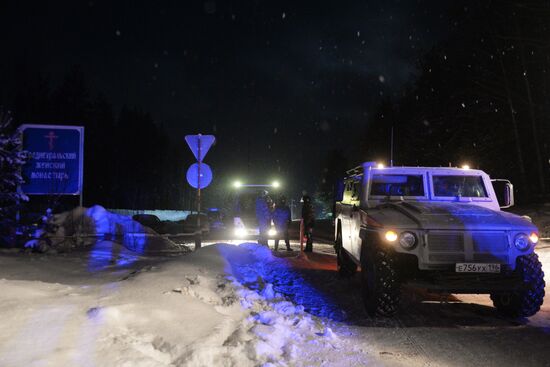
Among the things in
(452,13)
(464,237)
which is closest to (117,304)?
(464,237)

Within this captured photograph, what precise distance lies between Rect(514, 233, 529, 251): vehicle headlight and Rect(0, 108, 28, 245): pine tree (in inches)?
461

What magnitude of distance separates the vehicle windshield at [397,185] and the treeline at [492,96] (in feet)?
43.3

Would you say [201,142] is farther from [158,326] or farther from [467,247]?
[158,326]

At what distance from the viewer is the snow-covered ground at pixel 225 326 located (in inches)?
160

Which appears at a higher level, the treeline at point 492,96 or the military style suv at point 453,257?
the treeline at point 492,96

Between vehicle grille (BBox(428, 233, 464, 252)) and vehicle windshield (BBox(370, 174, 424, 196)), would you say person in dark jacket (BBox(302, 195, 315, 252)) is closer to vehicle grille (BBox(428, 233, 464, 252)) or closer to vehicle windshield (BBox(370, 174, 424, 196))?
vehicle windshield (BBox(370, 174, 424, 196))

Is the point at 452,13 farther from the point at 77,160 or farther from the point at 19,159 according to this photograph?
the point at 19,159

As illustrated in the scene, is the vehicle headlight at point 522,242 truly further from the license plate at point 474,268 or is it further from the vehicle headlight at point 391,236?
the vehicle headlight at point 391,236

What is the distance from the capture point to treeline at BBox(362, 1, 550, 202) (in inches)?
848

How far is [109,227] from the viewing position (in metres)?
15.4

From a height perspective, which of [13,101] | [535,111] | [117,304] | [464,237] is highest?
[13,101]

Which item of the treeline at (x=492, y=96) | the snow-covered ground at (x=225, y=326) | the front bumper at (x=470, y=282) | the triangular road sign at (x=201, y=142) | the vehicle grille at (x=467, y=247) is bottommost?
the snow-covered ground at (x=225, y=326)

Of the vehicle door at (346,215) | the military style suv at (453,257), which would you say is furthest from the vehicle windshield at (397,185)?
the military style suv at (453,257)

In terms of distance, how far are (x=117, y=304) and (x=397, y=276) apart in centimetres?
363
